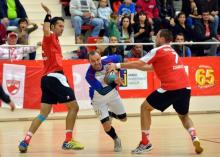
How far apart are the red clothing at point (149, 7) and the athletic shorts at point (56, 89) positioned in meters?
9.29

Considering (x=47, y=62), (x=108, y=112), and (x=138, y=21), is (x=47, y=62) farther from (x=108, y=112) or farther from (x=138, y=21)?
(x=138, y=21)

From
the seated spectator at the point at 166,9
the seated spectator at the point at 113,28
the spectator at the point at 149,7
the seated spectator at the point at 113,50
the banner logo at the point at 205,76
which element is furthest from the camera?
the seated spectator at the point at 166,9

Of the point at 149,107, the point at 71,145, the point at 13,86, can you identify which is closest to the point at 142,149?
the point at 149,107

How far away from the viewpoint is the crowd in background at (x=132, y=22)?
53.0 feet

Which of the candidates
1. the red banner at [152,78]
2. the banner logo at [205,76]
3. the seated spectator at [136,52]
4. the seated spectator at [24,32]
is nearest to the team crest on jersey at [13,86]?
the red banner at [152,78]

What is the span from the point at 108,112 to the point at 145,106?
2.45 ft

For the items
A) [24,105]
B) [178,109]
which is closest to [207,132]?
[178,109]

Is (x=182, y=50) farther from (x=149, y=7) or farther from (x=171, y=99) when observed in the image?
(x=171, y=99)

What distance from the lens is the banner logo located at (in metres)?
15.8

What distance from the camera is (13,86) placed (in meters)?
14.5

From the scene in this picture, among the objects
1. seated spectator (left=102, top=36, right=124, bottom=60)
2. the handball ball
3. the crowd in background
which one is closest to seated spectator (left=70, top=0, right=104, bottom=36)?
the crowd in background

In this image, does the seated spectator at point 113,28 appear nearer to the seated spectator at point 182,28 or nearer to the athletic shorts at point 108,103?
the seated spectator at point 182,28

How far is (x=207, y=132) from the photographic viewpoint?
12055 mm

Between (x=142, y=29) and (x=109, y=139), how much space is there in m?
6.83
